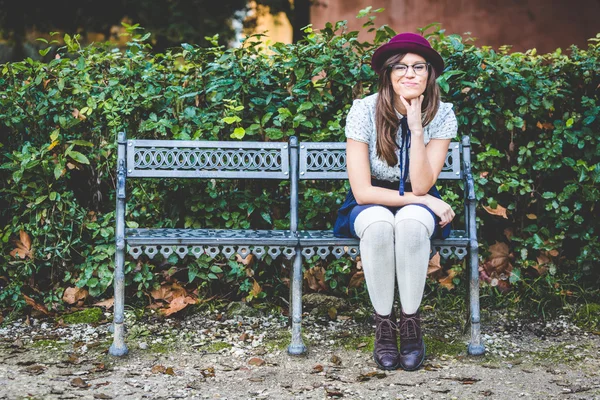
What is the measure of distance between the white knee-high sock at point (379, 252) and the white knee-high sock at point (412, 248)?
1.8 inches

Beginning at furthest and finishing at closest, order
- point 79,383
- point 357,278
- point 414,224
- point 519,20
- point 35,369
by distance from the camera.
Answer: point 519,20
point 357,278
point 35,369
point 414,224
point 79,383

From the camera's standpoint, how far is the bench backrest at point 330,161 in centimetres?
405

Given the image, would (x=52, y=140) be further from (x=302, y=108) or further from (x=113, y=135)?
(x=302, y=108)

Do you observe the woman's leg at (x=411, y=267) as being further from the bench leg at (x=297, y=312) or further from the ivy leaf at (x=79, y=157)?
the ivy leaf at (x=79, y=157)

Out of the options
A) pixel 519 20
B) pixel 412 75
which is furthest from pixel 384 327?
pixel 519 20

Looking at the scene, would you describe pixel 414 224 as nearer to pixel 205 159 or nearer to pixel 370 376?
pixel 370 376

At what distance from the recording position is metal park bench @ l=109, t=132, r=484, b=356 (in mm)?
3662

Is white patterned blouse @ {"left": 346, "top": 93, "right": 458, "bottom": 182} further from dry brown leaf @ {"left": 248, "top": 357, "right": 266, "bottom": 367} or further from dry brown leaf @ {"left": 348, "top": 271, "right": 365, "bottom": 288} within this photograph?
dry brown leaf @ {"left": 248, "top": 357, "right": 266, "bottom": 367}

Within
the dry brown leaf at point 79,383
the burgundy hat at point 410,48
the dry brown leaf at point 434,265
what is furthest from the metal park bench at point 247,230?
the burgundy hat at point 410,48

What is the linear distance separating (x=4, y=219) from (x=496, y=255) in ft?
11.1

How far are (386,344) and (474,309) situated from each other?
1.82 ft

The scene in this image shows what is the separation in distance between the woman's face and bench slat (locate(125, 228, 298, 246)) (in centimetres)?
100

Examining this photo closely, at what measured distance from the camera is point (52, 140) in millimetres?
4402

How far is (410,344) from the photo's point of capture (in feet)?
11.5
